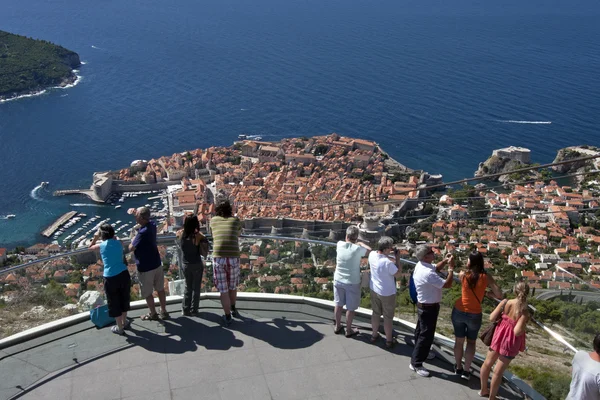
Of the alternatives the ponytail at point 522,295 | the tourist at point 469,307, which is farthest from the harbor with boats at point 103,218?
the ponytail at point 522,295

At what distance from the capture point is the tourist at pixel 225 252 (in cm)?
411

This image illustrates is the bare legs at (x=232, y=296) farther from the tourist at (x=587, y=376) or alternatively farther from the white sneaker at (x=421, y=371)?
the tourist at (x=587, y=376)

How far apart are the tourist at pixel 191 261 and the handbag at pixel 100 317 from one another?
0.52 metres

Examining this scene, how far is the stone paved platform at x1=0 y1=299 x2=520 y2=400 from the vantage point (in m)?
3.43

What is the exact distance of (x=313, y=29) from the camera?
75.6 meters

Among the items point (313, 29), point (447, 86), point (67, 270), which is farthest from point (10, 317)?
point (313, 29)

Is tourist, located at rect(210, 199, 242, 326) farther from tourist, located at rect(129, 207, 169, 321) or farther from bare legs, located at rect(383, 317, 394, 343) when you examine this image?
bare legs, located at rect(383, 317, 394, 343)

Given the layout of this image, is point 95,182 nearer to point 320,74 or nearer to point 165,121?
point 165,121

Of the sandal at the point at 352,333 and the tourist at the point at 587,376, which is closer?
the tourist at the point at 587,376

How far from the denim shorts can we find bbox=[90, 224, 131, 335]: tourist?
2.15 m

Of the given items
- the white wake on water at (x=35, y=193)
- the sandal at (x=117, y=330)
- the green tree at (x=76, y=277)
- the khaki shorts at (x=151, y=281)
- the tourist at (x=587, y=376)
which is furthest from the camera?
the white wake on water at (x=35, y=193)

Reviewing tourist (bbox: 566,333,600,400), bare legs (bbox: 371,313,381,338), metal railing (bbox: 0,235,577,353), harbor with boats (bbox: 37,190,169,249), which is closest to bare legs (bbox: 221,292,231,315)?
metal railing (bbox: 0,235,577,353)

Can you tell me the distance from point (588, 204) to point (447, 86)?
22.9 metres

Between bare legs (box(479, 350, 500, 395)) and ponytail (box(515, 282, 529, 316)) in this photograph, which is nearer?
ponytail (box(515, 282, 529, 316))
